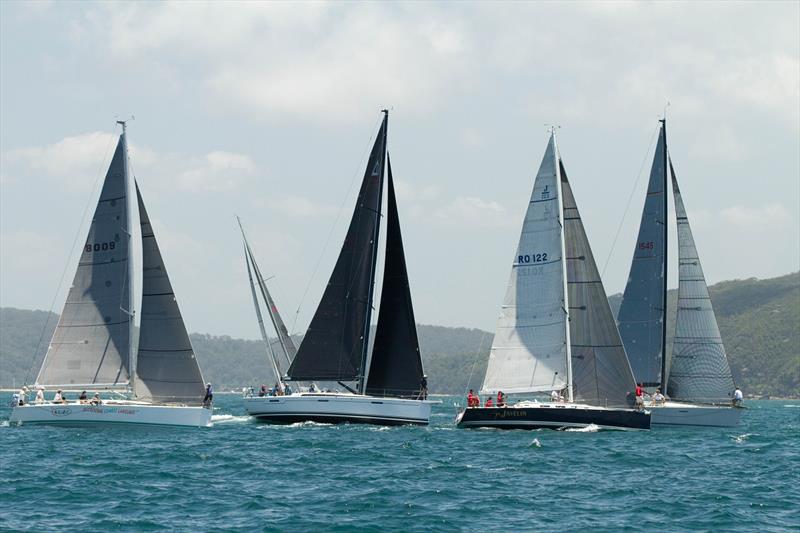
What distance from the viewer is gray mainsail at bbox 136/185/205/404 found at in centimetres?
4800

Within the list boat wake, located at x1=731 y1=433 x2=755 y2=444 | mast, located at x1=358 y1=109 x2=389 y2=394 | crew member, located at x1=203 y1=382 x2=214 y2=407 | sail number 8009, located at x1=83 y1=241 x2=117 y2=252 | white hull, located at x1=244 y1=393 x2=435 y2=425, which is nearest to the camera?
sail number 8009, located at x1=83 y1=241 x2=117 y2=252

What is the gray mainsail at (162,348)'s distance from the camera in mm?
48000

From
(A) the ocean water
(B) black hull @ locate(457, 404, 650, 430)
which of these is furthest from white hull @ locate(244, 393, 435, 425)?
(B) black hull @ locate(457, 404, 650, 430)

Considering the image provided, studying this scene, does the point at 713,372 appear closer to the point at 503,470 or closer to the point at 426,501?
the point at 503,470

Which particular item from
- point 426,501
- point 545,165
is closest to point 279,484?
point 426,501

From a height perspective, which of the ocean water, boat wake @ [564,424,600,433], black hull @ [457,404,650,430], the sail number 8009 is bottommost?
the ocean water

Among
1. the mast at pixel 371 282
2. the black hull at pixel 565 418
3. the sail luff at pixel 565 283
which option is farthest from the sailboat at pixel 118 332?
the sail luff at pixel 565 283

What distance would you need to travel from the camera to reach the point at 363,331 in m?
53.2

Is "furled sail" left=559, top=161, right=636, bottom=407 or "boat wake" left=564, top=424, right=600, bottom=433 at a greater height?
"furled sail" left=559, top=161, right=636, bottom=407

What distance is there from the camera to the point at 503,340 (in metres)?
50.7

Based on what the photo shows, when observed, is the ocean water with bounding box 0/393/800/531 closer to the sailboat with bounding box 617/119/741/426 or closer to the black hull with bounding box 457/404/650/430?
the black hull with bounding box 457/404/650/430

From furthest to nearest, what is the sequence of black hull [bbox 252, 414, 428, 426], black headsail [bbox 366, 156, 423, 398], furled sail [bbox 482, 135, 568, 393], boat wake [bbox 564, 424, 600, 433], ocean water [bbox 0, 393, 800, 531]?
black headsail [bbox 366, 156, 423, 398]
black hull [bbox 252, 414, 428, 426]
furled sail [bbox 482, 135, 568, 393]
boat wake [bbox 564, 424, 600, 433]
ocean water [bbox 0, 393, 800, 531]

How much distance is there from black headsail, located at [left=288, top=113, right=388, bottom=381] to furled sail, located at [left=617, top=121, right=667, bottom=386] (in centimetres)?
1359

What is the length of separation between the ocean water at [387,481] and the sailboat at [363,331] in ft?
12.2
